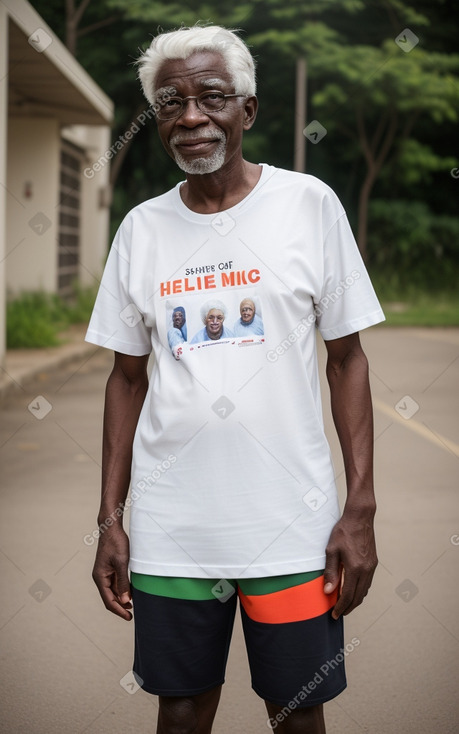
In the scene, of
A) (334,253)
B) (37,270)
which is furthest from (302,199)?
(37,270)

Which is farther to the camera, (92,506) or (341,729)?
(92,506)

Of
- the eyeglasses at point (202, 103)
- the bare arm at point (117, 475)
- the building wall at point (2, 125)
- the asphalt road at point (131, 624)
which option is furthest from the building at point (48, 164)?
the eyeglasses at point (202, 103)

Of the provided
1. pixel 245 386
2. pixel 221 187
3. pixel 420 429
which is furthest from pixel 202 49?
pixel 420 429

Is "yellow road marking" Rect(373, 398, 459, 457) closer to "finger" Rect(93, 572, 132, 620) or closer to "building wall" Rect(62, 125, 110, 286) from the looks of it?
"finger" Rect(93, 572, 132, 620)

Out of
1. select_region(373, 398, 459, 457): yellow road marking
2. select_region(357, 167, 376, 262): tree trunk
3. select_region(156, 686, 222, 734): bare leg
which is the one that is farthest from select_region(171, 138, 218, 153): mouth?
select_region(357, 167, 376, 262): tree trunk

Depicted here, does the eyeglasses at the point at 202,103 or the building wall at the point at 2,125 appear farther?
the building wall at the point at 2,125

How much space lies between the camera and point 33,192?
1816 centimetres

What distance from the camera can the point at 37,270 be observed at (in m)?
18.4

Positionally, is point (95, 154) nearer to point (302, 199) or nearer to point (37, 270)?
point (37, 270)

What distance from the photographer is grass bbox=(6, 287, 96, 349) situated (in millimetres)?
13977

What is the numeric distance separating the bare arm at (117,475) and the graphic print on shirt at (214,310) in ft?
0.93

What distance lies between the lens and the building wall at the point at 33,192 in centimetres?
1808

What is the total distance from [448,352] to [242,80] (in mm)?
12839

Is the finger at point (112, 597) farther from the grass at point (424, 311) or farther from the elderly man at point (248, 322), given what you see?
the grass at point (424, 311)
